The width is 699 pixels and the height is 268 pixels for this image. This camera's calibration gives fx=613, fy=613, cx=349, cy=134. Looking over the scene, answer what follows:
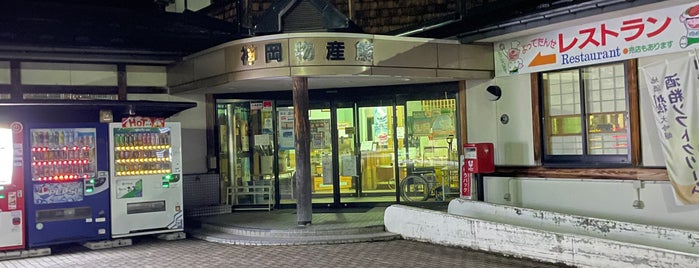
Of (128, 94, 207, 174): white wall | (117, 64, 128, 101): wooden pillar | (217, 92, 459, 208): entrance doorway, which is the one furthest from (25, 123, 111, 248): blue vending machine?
(217, 92, 459, 208): entrance doorway

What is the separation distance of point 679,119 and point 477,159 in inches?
137

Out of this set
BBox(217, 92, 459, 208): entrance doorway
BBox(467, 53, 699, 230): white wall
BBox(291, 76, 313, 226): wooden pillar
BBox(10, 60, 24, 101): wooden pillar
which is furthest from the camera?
BBox(217, 92, 459, 208): entrance doorway

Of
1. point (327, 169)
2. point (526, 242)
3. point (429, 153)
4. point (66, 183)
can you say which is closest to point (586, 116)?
point (526, 242)

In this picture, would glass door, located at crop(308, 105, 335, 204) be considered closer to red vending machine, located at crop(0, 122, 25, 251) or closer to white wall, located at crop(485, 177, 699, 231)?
white wall, located at crop(485, 177, 699, 231)

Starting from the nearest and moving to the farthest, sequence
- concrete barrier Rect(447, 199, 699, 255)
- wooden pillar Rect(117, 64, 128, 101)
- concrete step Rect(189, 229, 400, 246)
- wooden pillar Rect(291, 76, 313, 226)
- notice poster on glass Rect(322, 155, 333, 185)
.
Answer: concrete barrier Rect(447, 199, 699, 255)
concrete step Rect(189, 229, 400, 246)
wooden pillar Rect(291, 76, 313, 226)
wooden pillar Rect(117, 64, 128, 101)
notice poster on glass Rect(322, 155, 333, 185)

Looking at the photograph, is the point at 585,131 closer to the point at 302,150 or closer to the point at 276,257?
the point at 302,150

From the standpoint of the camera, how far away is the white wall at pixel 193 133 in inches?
520

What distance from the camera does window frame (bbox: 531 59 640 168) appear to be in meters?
9.42

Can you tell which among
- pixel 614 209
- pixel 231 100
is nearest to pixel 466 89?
pixel 614 209

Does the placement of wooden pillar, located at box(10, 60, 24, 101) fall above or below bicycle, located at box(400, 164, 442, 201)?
above

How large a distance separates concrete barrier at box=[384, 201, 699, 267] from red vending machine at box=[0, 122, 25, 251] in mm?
5844

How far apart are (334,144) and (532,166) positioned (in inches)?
169

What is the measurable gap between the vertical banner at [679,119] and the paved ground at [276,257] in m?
2.43

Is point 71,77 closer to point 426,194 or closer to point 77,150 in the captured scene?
point 77,150
